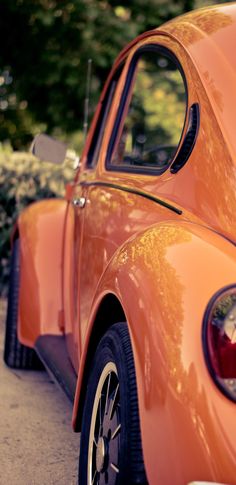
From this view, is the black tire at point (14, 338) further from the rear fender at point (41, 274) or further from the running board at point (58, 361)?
the running board at point (58, 361)

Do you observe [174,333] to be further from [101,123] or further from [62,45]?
[62,45]

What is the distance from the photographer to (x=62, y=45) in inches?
434

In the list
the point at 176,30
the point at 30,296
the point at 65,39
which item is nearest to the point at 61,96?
the point at 65,39

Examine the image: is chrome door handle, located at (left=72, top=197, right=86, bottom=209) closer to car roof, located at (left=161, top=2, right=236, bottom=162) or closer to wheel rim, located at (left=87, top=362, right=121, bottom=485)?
car roof, located at (left=161, top=2, right=236, bottom=162)

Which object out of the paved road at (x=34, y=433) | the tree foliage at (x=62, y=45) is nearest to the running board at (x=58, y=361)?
the paved road at (x=34, y=433)

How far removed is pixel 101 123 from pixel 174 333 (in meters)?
2.30

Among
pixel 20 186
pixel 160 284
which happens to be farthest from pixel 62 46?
pixel 160 284

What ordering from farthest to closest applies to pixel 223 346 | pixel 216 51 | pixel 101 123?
pixel 101 123 < pixel 216 51 < pixel 223 346

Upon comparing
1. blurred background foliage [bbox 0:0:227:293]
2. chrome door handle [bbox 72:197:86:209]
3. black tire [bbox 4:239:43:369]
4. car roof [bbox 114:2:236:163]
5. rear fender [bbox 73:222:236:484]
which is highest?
blurred background foliage [bbox 0:0:227:293]

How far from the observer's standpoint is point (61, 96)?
11438mm

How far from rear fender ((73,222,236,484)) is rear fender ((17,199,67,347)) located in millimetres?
1784

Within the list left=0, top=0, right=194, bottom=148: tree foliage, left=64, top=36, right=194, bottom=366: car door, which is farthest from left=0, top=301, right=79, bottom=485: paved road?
left=0, top=0, right=194, bottom=148: tree foliage

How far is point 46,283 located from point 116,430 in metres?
1.92

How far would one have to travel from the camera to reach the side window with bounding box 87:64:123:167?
13.3 feet
